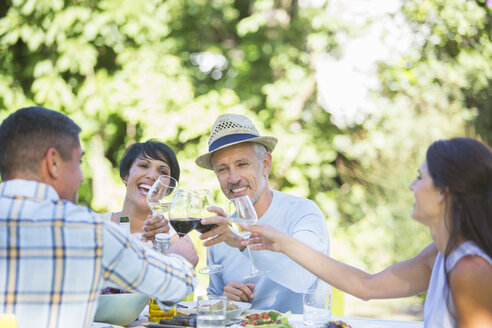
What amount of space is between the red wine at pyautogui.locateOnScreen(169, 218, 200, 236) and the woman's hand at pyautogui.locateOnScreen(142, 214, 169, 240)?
1.05 feet

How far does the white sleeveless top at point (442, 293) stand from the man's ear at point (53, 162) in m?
1.35

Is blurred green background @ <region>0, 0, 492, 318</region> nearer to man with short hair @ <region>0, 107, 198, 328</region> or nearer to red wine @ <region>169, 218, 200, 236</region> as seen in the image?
red wine @ <region>169, 218, 200, 236</region>

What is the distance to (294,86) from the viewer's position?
672cm

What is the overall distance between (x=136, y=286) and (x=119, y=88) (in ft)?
16.9

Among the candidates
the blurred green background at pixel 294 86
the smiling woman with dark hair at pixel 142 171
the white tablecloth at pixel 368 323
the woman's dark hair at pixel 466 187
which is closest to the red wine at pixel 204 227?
the white tablecloth at pixel 368 323

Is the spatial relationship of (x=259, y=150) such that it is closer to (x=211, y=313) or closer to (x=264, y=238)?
(x=264, y=238)

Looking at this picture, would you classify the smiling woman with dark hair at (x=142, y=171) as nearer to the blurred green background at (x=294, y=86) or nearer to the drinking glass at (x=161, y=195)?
the drinking glass at (x=161, y=195)

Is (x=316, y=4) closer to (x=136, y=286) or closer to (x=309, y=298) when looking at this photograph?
(x=309, y=298)

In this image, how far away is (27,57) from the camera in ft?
22.0

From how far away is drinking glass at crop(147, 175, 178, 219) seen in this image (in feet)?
8.29

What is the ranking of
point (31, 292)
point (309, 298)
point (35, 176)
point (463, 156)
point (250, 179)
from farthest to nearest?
point (250, 179) → point (309, 298) → point (463, 156) → point (35, 176) → point (31, 292)

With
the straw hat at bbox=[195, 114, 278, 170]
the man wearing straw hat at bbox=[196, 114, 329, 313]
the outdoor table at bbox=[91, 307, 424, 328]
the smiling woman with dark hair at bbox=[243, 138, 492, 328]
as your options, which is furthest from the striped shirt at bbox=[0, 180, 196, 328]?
the straw hat at bbox=[195, 114, 278, 170]

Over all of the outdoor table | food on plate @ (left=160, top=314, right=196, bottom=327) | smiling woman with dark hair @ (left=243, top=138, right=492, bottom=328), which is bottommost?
food on plate @ (left=160, top=314, right=196, bottom=327)

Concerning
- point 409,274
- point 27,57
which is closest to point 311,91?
point 27,57
